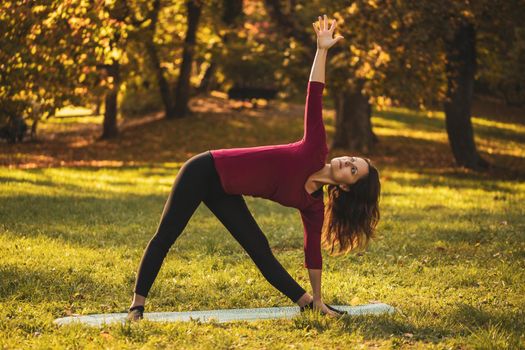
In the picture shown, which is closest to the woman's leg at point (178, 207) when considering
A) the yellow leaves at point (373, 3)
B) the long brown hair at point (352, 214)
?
the long brown hair at point (352, 214)

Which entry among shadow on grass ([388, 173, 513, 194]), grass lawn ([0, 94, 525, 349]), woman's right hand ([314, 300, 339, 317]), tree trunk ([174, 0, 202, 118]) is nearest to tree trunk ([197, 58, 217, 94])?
tree trunk ([174, 0, 202, 118])

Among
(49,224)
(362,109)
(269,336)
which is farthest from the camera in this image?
(362,109)

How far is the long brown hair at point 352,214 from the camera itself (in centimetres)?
615

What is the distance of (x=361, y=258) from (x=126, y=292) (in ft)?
9.99

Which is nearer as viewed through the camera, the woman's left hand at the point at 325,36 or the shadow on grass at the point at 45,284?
the woman's left hand at the point at 325,36

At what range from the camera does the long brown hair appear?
20.2 ft

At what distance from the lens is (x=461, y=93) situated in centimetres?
1958

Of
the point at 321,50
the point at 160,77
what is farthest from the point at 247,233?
the point at 160,77

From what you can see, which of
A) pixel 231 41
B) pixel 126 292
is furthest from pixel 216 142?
pixel 126 292

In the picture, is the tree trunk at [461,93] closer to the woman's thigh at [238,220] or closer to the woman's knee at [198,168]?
the woman's thigh at [238,220]

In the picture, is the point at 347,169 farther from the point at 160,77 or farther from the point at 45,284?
the point at 160,77

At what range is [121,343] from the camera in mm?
5359

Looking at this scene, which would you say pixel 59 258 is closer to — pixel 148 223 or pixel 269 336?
pixel 148 223

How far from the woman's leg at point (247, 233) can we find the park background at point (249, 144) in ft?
1.13
